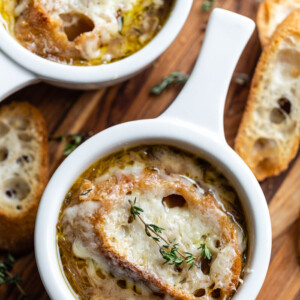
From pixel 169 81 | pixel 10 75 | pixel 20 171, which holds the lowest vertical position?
pixel 20 171

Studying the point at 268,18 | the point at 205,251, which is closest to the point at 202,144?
the point at 205,251

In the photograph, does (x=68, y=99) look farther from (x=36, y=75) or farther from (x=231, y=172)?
(x=231, y=172)

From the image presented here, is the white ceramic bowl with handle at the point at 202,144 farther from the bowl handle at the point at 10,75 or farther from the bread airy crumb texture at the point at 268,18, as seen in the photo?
the bread airy crumb texture at the point at 268,18

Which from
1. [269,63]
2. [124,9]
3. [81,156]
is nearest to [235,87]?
[269,63]

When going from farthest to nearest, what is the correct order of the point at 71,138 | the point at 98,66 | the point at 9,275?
the point at 71,138
the point at 9,275
the point at 98,66

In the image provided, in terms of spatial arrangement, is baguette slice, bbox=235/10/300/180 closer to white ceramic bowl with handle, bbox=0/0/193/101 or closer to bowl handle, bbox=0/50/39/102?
white ceramic bowl with handle, bbox=0/0/193/101

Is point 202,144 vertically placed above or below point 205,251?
above

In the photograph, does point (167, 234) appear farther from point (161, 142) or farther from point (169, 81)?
point (169, 81)
